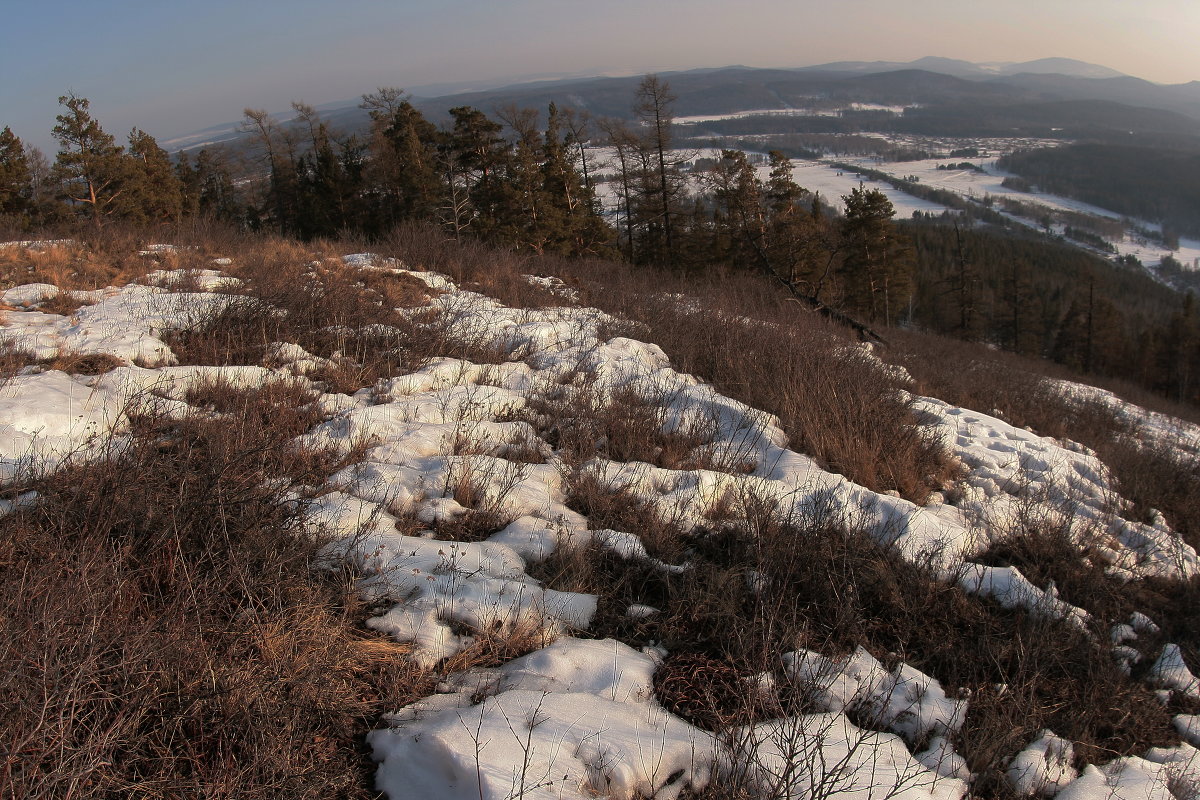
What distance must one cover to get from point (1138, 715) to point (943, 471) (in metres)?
2.41

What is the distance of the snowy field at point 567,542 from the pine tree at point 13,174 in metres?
19.7

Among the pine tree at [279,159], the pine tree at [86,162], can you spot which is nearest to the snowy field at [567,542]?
the pine tree at [86,162]

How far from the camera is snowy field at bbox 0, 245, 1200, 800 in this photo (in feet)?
5.33

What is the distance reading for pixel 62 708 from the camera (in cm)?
129

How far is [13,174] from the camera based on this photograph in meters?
19.4

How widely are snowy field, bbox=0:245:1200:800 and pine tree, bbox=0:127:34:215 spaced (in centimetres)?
1972

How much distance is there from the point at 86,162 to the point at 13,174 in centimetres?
606

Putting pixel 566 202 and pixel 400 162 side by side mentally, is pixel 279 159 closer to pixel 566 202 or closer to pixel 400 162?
pixel 400 162

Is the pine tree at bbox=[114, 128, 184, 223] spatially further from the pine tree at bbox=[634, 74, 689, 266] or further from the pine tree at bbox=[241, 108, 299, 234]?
the pine tree at bbox=[634, 74, 689, 266]

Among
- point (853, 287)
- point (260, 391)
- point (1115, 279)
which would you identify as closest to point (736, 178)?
point (853, 287)

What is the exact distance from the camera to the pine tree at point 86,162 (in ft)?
52.7

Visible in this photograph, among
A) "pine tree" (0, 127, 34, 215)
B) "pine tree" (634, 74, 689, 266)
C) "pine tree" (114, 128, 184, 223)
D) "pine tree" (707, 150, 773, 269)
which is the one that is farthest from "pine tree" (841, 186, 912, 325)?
"pine tree" (0, 127, 34, 215)

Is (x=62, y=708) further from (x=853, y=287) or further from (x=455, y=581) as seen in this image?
(x=853, y=287)

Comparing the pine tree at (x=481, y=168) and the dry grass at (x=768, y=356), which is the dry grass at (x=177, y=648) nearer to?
the dry grass at (x=768, y=356)
